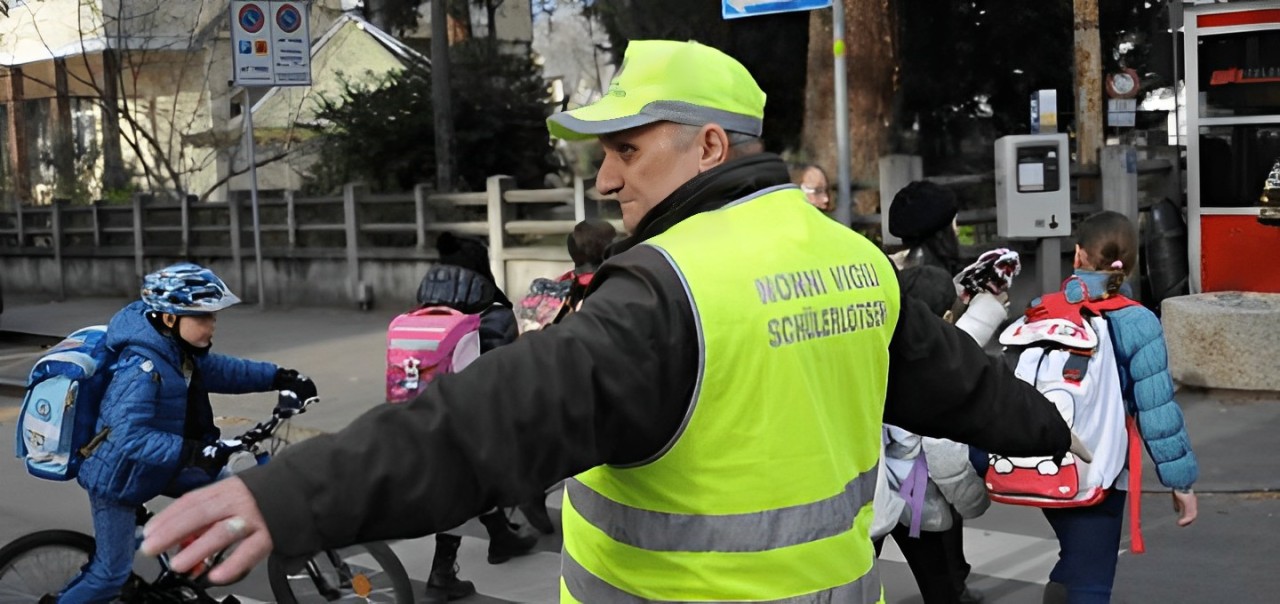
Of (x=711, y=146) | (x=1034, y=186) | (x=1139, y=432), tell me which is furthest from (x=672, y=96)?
(x=1034, y=186)

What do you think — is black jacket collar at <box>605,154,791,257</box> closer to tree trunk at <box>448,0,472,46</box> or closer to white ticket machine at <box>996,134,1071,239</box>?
white ticket machine at <box>996,134,1071,239</box>

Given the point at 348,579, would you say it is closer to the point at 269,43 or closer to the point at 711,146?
the point at 711,146

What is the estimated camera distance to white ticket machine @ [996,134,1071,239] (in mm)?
10945

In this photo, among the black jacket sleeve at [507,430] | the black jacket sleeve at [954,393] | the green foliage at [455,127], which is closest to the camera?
the black jacket sleeve at [507,430]

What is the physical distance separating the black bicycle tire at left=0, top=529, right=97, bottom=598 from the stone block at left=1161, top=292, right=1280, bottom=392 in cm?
737

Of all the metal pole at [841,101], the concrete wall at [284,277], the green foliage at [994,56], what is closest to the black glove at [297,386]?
the metal pole at [841,101]

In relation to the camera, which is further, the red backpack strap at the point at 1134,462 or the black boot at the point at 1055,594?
the black boot at the point at 1055,594

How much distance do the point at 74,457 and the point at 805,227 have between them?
3.50m

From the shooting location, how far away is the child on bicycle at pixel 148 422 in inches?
193

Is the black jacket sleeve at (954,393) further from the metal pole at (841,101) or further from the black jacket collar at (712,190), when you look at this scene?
the metal pole at (841,101)

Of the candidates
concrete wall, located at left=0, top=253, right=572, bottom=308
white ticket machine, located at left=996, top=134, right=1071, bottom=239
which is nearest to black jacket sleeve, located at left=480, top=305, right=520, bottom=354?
white ticket machine, located at left=996, top=134, right=1071, bottom=239

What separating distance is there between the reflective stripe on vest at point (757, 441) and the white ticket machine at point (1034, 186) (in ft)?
29.5

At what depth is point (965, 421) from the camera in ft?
8.32

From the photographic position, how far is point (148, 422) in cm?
498
